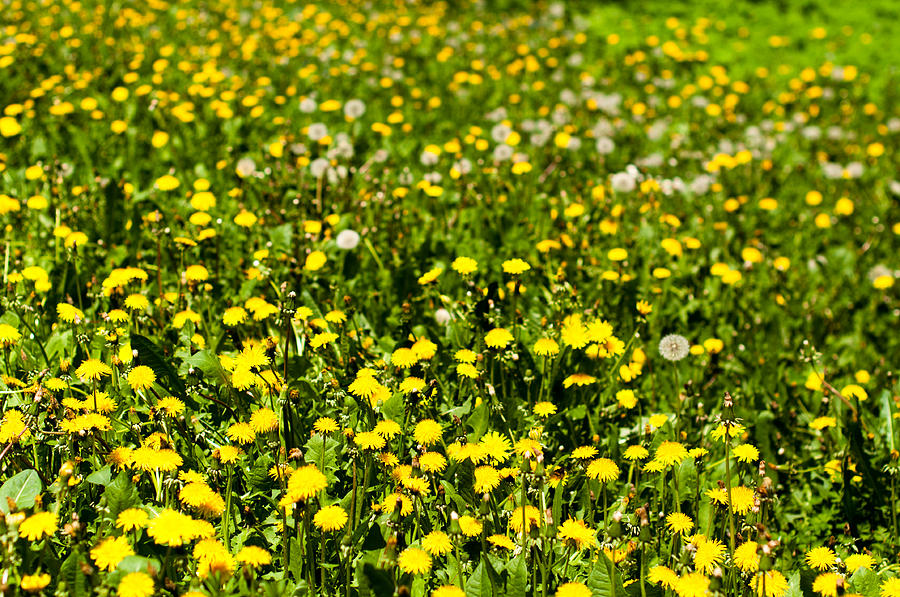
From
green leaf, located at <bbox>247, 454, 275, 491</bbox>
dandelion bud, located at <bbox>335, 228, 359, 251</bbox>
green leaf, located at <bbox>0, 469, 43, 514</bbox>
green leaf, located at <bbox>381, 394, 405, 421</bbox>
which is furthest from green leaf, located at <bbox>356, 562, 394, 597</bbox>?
dandelion bud, located at <bbox>335, 228, 359, 251</bbox>

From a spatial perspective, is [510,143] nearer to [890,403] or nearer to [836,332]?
[836,332]

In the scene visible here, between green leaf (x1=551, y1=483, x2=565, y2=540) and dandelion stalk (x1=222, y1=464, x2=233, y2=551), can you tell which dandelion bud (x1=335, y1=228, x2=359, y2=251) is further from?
green leaf (x1=551, y1=483, x2=565, y2=540)

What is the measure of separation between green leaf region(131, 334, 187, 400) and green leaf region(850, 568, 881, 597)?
1854 millimetres

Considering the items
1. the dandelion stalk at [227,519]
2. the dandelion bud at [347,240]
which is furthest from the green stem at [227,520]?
the dandelion bud at [347,240]

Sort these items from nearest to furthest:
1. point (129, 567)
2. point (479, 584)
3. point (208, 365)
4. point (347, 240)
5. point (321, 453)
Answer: point (129, 567) → point (479, 584) → point (321, 453) → point (208, 365) → point (347, 240)

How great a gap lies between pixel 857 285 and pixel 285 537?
3.23 meters

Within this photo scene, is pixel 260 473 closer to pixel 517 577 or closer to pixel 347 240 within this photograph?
pixel 517 577

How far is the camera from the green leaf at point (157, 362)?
7.27ft

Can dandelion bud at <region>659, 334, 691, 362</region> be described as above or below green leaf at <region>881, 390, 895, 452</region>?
above

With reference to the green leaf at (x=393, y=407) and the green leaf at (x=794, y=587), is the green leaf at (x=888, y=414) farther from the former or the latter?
the green leaf at (x=393, y=407)

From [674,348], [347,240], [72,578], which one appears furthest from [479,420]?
[347,240]

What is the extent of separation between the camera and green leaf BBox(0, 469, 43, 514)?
69.5 inches

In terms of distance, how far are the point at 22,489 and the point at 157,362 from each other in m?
0.54

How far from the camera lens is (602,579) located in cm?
173
